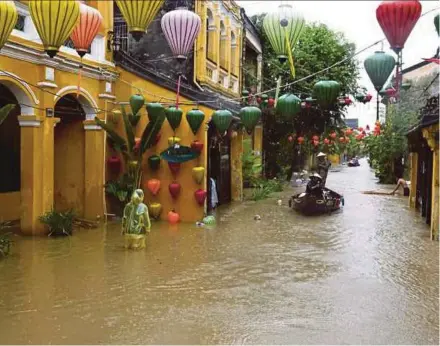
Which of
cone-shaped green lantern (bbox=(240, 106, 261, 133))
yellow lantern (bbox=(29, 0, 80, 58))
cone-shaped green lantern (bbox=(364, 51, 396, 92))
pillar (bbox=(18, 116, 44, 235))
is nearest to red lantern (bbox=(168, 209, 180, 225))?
pillar (bbox=(18, 116, 44, 235))

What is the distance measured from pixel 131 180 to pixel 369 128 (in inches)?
715

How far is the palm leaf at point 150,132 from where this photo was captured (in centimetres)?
1280

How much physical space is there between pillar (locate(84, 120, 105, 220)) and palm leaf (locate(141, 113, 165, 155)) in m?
1.15

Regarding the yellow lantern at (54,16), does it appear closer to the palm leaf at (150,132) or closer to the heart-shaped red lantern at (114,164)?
the palm leaf at (150,132)

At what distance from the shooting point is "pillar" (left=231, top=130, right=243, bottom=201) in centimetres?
1856

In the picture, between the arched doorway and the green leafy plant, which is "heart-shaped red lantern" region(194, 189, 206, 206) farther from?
the arched doorway

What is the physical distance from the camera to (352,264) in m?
9.62

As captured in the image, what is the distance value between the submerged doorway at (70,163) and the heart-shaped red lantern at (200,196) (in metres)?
2.97

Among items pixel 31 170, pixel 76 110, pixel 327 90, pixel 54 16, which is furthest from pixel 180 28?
pixel 76 110

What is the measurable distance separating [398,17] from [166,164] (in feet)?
31.7

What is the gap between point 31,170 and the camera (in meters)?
11.1

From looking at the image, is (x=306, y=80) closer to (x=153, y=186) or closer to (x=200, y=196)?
(x=200, y=196)

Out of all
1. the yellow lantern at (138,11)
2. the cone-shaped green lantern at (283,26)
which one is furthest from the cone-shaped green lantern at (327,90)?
the yellow lantern at (138,11)

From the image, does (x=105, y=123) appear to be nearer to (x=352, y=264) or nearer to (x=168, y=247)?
A: (x=168, y=247)
